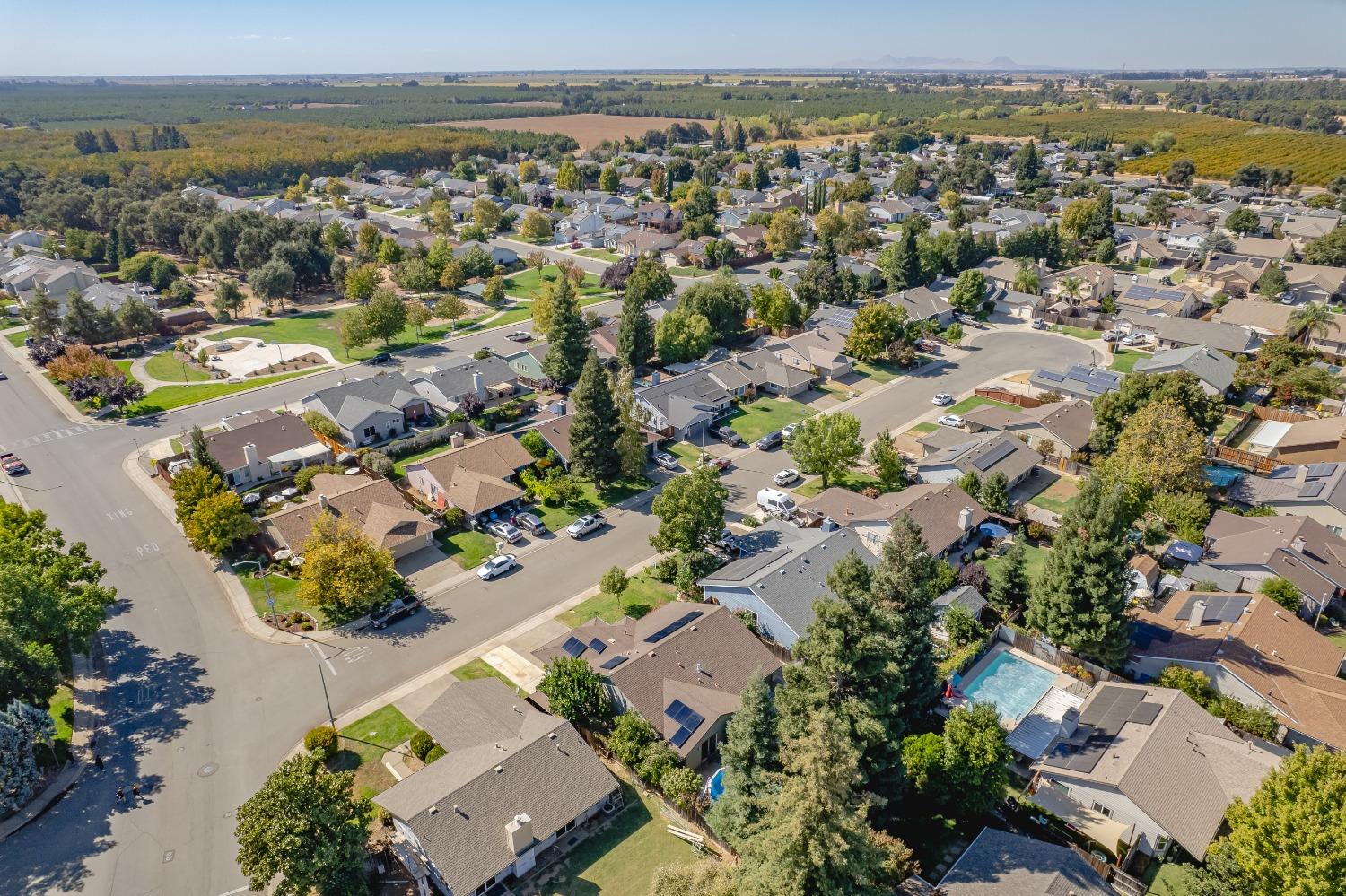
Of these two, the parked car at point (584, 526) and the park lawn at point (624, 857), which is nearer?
the park lawn at point (624, 857)

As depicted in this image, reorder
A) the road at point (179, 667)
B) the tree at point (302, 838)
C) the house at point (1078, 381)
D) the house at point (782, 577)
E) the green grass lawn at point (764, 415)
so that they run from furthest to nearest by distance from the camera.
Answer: the house at point (1078, 381)
the green grass lawn at point (764, 415)
the house at point (782, 577)
the road at point (179, 667)
the tree at point (302, 838)

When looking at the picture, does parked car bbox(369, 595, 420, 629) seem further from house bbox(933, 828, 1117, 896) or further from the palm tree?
the palm tree

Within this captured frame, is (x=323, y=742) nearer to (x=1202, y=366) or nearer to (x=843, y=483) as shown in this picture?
(x=843, y=483)

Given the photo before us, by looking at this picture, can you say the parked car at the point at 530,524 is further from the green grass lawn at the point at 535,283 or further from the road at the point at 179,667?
the green grass lawn at the point at 535,283

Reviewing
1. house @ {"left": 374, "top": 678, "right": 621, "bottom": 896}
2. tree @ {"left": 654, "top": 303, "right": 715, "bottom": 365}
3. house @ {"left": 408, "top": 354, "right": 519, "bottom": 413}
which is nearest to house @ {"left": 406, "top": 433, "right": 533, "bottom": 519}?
house @ {"left": 408, "top": 354, "right": 519, "bottom": 413}

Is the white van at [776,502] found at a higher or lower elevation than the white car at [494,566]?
higher

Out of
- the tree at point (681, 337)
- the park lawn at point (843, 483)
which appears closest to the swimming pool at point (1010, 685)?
the park lawn at point (843, 483)

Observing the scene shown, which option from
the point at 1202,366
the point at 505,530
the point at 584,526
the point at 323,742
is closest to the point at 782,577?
the point at 584,526

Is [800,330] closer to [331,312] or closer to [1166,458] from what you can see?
[1166,458]
